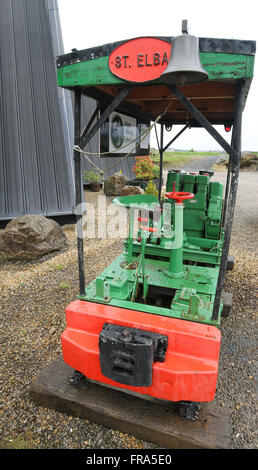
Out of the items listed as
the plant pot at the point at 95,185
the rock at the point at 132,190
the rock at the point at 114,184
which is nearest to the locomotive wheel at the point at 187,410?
the rock at the point at 132,190

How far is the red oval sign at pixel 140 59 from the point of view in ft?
6.94

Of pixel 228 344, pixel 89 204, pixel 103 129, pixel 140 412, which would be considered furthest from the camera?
pixel 89 204

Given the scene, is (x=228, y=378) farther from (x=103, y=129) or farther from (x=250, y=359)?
(x=103, y=129)

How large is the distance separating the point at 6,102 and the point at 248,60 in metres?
6.62

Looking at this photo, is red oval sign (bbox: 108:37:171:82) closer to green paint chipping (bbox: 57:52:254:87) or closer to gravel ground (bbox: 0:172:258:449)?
green paint chipping (bbox: 57:52:254:87)

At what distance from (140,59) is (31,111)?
597 centimetres

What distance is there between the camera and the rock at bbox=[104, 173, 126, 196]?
12055 millimetres

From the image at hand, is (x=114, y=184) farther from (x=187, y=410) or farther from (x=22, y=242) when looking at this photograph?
(x=187, y=410)

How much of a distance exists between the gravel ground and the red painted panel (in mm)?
503

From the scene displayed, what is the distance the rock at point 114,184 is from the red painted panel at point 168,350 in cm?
967

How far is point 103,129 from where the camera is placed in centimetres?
298

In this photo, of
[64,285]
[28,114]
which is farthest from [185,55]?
[28,114]

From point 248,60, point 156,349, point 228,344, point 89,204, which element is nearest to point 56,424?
point 156,349

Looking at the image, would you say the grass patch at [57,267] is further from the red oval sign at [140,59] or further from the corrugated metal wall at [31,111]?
the red oval sign at [140,59]
